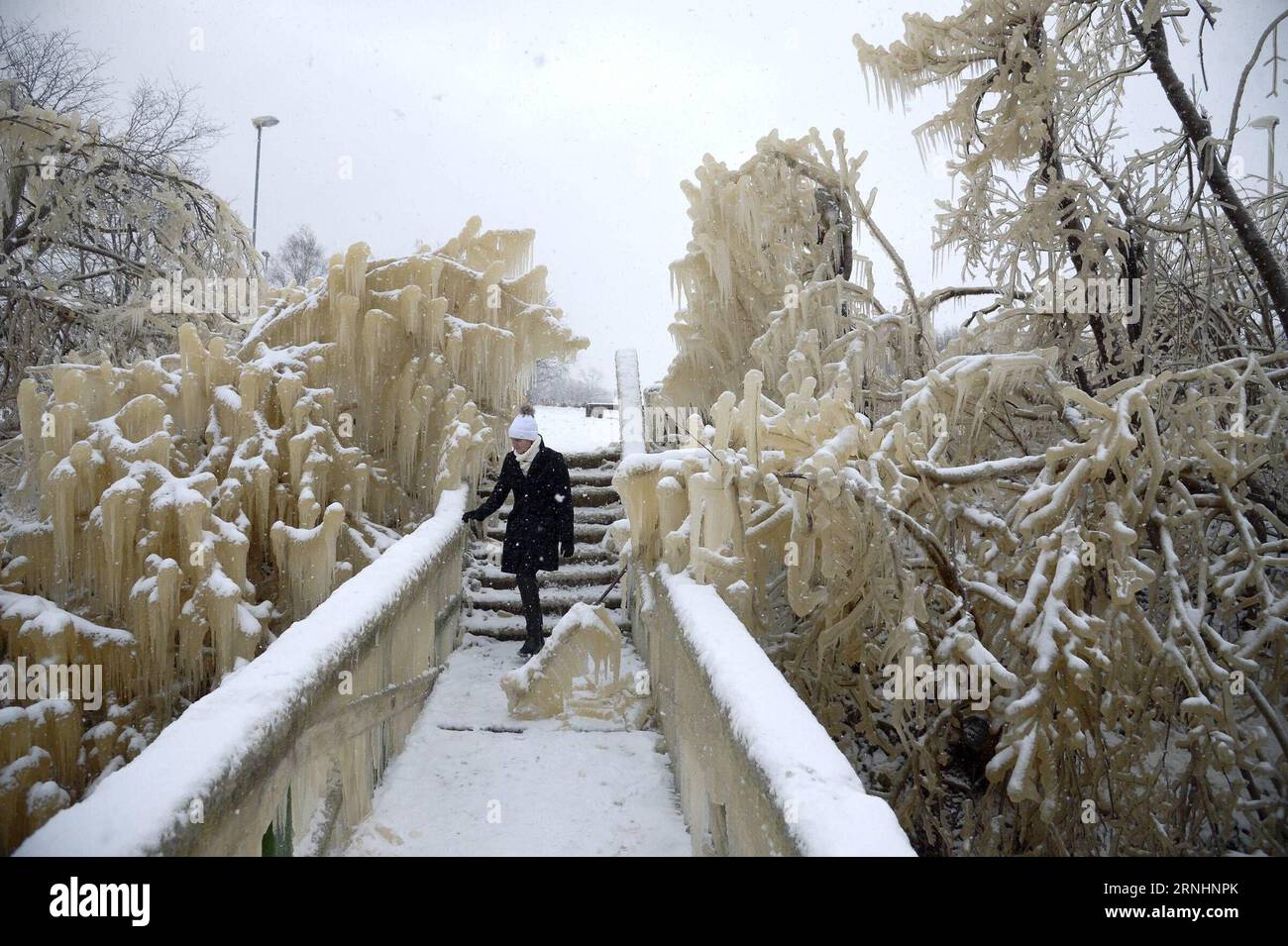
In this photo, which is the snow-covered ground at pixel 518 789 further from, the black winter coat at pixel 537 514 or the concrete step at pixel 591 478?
the concrete step at pixel 591 478

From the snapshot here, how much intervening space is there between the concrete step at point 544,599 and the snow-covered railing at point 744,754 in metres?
2.22

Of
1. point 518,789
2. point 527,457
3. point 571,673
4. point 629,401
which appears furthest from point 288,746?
point 629,401

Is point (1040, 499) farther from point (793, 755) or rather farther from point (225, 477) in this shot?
point (225, 477)

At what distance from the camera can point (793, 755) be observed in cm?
257

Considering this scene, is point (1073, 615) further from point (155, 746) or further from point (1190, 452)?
point (155, 746)

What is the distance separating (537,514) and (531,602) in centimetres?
70

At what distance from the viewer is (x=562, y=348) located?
8.73 meters

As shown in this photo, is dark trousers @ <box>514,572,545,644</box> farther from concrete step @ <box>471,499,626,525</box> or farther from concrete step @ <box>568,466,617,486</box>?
concrete step @ <box>568,466,617,486</box>

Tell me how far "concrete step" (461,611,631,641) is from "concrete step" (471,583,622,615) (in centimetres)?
7

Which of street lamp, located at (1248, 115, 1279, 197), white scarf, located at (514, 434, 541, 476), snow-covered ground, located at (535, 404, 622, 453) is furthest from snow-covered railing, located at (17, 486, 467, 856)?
street lamp, located at (1248, 115, 1279, 197)

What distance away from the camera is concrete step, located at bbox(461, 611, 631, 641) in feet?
22.2

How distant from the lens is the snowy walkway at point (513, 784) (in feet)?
12.0
